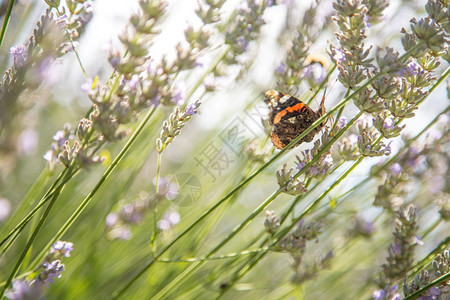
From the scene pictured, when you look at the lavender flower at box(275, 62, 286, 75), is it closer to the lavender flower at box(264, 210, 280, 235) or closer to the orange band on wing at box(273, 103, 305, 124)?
the orange band on wing at box(273, 103, 305, 124)

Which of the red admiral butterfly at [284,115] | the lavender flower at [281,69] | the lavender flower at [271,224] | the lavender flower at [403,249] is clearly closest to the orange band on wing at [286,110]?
the red admiral butterfly at [284,115]

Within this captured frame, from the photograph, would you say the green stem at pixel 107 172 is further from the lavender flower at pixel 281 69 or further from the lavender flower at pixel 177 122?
the lavender flower at pixel 281 69

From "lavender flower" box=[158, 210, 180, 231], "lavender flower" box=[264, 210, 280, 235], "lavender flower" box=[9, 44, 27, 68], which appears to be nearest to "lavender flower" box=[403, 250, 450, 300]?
"lavender flower" box=[264, 210, 280, 235]

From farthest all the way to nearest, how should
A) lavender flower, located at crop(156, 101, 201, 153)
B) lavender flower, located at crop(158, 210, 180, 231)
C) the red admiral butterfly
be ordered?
lavender flower, located at crop(158, 210, 180, 231)
the red admiral butterfly
lavender flower, located at crop(156, 101, 201, 153)

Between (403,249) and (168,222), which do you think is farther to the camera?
(168,222)

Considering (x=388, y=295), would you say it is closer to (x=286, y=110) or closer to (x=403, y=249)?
(x=403, y=249)

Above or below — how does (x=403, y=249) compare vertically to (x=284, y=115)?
below

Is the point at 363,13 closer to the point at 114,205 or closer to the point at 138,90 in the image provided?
the point at 138,90

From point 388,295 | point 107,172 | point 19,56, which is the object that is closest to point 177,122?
point 107,172

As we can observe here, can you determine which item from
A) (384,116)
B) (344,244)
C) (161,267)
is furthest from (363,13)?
(161,267)
